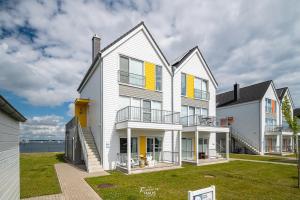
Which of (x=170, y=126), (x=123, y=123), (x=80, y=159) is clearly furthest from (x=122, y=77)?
(x=80, y=159)

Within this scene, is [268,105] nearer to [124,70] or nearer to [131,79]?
[131,79]

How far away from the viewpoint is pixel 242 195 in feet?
29.7

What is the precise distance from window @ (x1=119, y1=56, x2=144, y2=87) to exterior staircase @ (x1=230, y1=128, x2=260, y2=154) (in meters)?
21.1

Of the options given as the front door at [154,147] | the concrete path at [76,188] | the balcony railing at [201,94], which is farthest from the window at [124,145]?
the balcony railing at [201,94]

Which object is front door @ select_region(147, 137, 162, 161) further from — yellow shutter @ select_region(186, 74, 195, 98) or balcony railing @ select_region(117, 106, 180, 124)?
yellow shutter @ select_region(186, 74, 195, 98)

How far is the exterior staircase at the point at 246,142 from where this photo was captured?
1178 inches

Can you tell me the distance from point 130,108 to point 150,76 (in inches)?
161

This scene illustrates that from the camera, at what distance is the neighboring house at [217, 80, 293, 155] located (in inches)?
1197

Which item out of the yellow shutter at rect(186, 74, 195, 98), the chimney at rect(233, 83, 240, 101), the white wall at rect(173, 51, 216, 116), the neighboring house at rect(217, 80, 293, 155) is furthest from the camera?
the chimney at rect(233, 83, 240, 101)

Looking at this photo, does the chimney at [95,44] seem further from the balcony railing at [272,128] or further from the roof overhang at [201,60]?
the balcony railing at [272,128]

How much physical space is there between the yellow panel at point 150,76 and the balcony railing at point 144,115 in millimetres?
2170

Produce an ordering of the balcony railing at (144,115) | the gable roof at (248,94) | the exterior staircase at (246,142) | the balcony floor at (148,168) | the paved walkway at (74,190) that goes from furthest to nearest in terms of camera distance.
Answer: the gable roof at (248,94) < the exterior staircase at (246,142) < the balcony railing at (144,115) < the balcony floor at (148,168) < the paved walkway at (74,190)

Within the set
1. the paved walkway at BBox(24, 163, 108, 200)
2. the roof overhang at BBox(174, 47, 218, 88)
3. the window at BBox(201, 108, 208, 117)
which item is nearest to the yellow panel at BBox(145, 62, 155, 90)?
the roof overhang at BBox(174, 47, 218, 88)

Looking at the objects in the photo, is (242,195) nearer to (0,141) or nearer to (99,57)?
(0,141)
